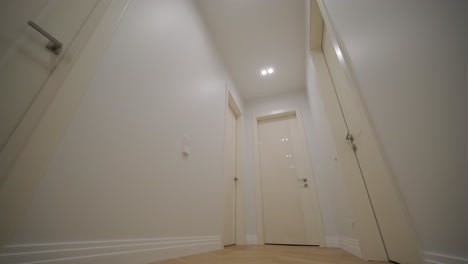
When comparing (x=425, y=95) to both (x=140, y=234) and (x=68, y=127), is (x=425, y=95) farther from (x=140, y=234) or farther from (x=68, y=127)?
(x=140, y=234)

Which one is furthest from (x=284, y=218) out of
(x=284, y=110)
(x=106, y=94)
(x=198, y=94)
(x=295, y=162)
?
(x=106, y=94)

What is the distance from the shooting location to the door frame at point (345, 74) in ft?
2.25

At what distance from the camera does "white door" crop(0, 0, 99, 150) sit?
1.69ft

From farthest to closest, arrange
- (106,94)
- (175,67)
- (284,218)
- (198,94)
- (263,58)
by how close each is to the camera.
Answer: (263,58) → (284,218) → (198,94) → (175,67) → (106,94)

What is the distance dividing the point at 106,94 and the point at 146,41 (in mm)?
560

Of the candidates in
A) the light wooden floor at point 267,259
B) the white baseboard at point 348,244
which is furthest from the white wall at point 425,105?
the white baseboard at point 348,244

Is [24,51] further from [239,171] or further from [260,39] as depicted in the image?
[239,171]

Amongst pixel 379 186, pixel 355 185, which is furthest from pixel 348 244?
pixel 379 186

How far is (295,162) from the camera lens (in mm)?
2930

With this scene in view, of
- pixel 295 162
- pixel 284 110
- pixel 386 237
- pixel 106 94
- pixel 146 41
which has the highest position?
pixel 284 110

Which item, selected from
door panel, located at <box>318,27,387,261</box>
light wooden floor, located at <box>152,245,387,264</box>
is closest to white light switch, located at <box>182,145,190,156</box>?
light wooden floor, located at <box>152,245,387,264</box>

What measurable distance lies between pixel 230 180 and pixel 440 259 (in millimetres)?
2261

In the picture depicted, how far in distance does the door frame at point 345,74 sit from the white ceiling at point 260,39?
1.29 feet

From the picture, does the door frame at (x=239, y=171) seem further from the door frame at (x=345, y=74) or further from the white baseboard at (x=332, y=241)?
the door frame at (x=345, y=74)
